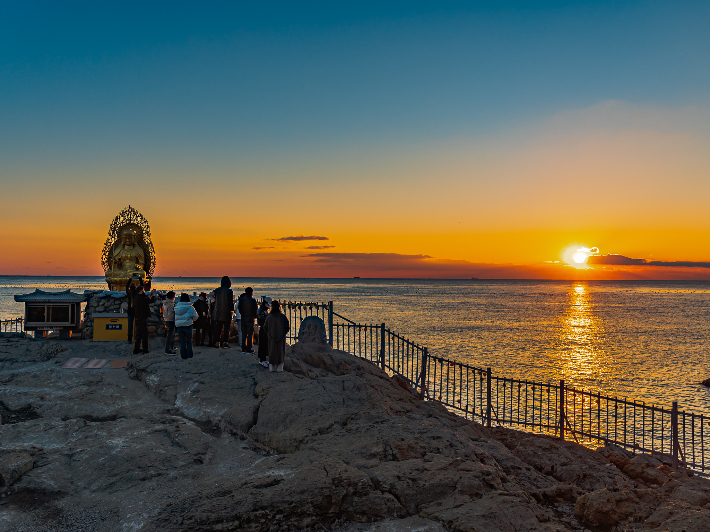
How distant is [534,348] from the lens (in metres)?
30.0

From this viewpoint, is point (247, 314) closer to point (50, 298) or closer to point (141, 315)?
point (141, 315)

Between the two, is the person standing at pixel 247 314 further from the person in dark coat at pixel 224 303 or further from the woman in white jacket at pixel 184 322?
the woman in white jacket at pixel 184 322

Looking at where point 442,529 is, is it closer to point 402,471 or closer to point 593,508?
point 402,471

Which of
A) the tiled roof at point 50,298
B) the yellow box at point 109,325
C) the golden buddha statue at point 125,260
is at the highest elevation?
the golden buddha statue at point 125,260

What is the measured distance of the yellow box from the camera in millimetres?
15648

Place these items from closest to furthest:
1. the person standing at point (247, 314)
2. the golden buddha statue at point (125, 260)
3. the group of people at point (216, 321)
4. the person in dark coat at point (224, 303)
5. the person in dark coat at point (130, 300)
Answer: the group of people at point (216, 321) → the person standing at point (247, 314) → the person in dark coat at point (224, 303) → the person in dark coat at point (130, 300) → the golden buddha statue at point (125, 260)

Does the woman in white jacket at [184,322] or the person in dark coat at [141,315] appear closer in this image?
the woman in white jacket at [184,322]

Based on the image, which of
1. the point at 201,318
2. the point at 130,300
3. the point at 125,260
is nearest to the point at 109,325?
the point at 130,300

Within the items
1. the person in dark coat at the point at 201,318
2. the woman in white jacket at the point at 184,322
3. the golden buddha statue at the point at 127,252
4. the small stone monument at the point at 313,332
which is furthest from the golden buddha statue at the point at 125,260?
the small stone monument at the point at 313,332

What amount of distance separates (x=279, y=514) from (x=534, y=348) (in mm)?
28172

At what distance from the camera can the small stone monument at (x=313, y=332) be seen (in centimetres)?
→ 1290

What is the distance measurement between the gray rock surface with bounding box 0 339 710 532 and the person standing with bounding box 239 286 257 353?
8.56 ft

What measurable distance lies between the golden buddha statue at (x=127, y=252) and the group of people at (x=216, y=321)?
313 inches

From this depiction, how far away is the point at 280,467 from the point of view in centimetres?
575
